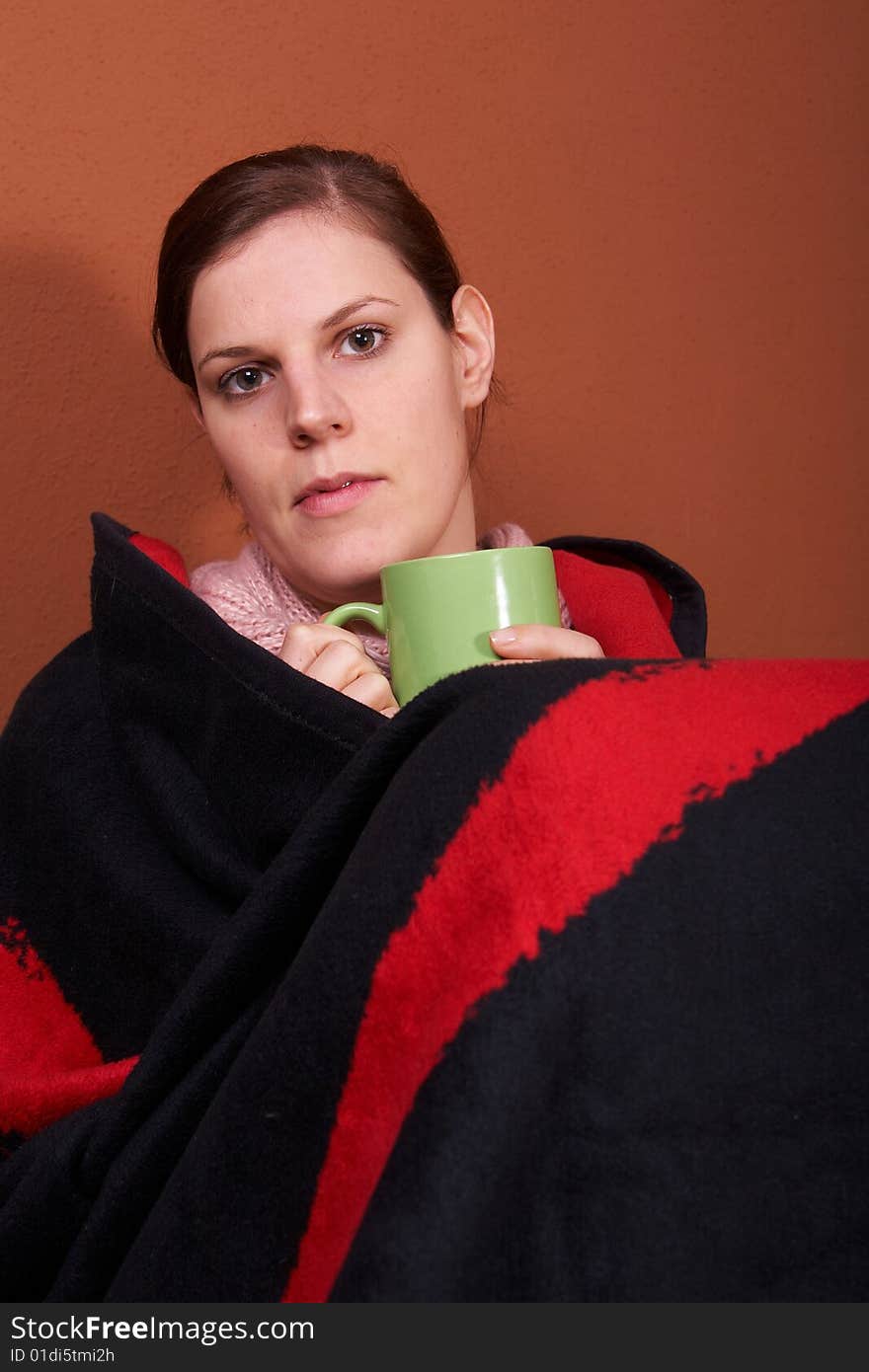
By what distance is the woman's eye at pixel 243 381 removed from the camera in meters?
0.93

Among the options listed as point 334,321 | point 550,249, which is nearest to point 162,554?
point 334,321

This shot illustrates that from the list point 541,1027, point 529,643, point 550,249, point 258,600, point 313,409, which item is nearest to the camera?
point 541,1027

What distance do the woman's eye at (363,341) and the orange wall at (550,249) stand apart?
368 millimetres

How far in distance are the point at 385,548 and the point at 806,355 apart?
1023 mm

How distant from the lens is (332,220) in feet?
3.07

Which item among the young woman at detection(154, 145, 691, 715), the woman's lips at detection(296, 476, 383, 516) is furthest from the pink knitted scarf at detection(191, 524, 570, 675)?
the woman's lips at detection(296, 476, 383, 516)

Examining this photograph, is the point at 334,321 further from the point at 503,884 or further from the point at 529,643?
the point at 503,884

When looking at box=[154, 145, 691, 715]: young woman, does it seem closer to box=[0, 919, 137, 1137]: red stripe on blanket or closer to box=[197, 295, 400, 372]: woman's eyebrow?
box=[197, 295, 400, 372]: woman's eyebrow

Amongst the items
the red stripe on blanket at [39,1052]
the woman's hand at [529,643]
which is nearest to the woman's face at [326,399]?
the woman's hand at [529,643]

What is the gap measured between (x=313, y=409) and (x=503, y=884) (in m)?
0.49

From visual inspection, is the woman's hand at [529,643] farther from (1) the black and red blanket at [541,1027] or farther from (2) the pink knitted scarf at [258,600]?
(2) the pink knitted scarf at [258,600]

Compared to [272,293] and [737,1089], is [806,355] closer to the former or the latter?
[272,293]

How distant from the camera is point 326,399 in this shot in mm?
878

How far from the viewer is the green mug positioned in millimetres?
696
